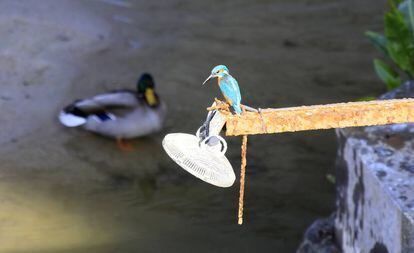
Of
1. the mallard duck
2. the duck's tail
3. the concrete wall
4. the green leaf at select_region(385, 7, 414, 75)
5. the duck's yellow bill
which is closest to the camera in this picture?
the concrete wall

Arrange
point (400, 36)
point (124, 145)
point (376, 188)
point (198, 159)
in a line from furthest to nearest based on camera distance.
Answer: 1. point (124, 145)
2. point (400, 36)
3. point (376, 188)
4. point (198, 159)

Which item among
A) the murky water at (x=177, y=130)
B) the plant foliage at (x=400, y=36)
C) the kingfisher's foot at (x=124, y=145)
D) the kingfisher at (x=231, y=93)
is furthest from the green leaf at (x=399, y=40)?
the kingfisher at (x=231, y=93)

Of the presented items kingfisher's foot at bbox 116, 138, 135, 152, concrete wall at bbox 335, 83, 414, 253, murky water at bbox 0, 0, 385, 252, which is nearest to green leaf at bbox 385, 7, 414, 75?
concrete wall at bbox 335, 83, 414, 253

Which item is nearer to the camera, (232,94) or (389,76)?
(232,94)

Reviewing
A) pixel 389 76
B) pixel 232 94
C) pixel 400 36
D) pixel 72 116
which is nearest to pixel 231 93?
pixel 232 94

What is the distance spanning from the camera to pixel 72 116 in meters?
6.25

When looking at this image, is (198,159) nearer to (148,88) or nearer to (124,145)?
(124,145)

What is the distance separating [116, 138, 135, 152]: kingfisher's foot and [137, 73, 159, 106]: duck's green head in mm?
351

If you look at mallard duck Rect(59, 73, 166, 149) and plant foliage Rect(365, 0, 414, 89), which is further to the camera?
mallard duck Rect(59, 73, 166, 149)

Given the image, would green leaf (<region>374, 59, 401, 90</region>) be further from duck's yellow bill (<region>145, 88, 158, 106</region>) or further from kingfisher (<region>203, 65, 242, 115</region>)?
kingfisher (<region>203, 65, 242, 115</region>)

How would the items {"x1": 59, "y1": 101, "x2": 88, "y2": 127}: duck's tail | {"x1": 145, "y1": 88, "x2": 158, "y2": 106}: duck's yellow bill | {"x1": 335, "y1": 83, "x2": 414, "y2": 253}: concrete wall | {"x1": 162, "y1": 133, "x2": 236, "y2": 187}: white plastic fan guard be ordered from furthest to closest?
Result: {"x1": 145, "y1": 88, "x2": 158, "y2": 106}: duck's yellow bill, {"x1": 59, "y1": 101, "x2": 88, "y2": 127}: duck's tail, {"x1": 335, "y1": 83, "x2": 414, "y2": 253}: concrete wall, {"x1": 162, "y1": 133, "x2": 236, "y2": 187}: white plastic fan guard

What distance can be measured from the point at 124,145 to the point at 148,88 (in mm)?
504

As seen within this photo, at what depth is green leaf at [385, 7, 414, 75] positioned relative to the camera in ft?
16.9

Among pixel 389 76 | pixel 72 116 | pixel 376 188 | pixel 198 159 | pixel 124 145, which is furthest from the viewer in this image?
pixel 124 145
